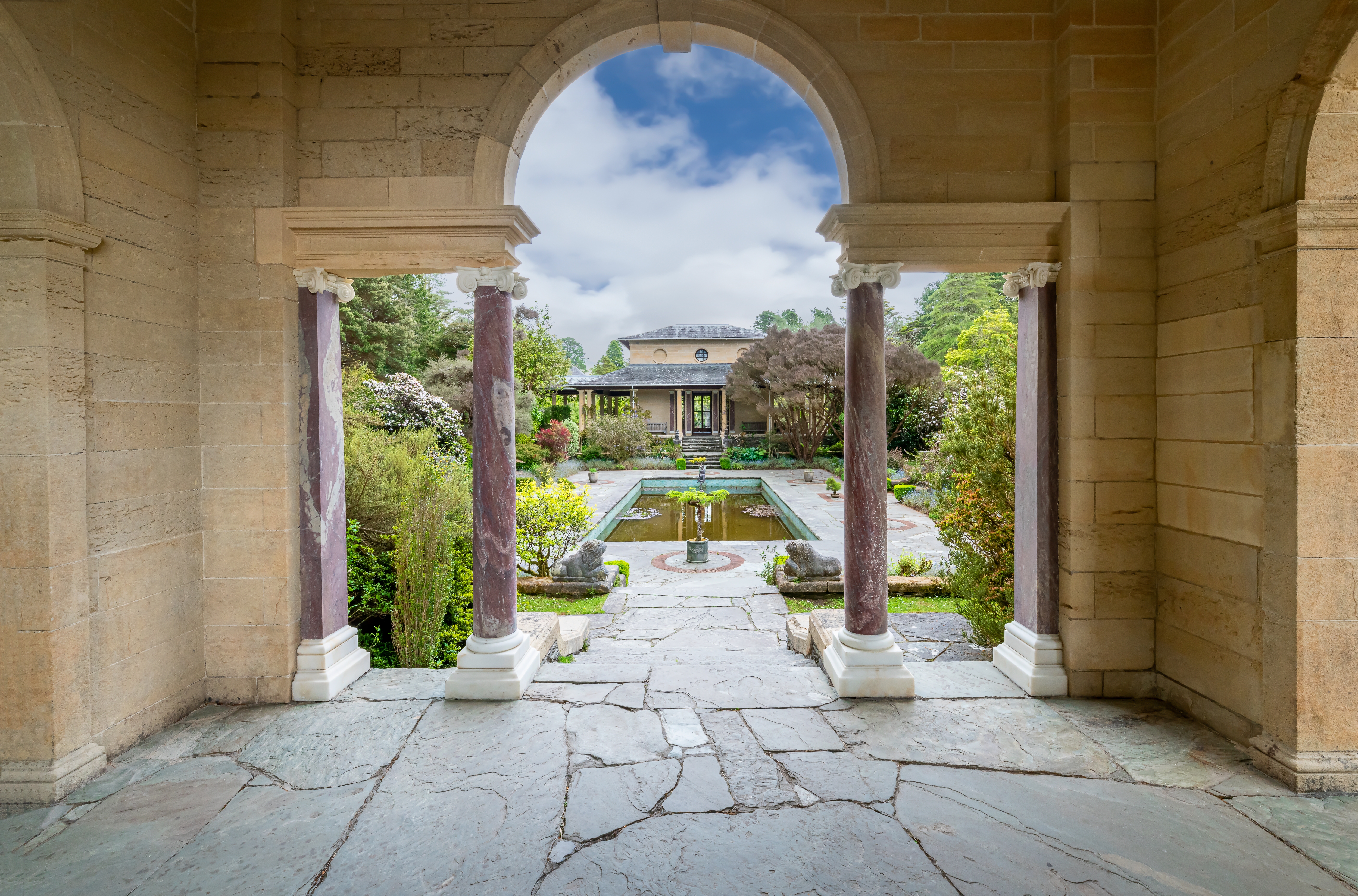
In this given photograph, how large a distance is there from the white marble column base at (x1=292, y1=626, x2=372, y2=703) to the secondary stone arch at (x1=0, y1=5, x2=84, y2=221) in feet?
8.07

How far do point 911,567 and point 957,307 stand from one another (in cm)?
2609

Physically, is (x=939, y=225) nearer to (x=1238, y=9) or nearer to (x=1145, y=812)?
(x=1238, y=9)

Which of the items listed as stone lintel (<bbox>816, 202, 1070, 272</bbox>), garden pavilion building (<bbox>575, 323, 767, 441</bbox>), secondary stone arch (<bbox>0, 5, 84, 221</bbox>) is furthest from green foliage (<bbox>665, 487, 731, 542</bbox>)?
garden pavilion building (<bbox>575, 323, 767, 441</bbox>)

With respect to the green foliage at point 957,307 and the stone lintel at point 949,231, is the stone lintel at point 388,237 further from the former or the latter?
the green foliage at point 957,307

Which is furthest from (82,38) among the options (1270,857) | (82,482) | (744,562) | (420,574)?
(744,562)

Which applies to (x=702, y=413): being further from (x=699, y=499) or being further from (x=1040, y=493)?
(x=1040, y=493)

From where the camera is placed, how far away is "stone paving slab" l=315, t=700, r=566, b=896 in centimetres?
214

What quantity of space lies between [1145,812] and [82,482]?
4949 millimetres

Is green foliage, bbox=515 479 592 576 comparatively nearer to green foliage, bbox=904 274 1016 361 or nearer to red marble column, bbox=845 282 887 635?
red marble column, bbox=845 282 887 635

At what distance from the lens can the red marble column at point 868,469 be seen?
Result: 3574mm

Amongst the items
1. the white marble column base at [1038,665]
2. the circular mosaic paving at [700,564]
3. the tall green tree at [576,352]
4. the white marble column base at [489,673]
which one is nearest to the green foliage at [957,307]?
the circular mosaic paving at [700,564]

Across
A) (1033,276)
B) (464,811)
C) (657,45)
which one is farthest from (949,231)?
(464,811)

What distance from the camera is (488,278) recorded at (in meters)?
3.62

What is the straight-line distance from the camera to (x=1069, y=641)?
3480 mm
